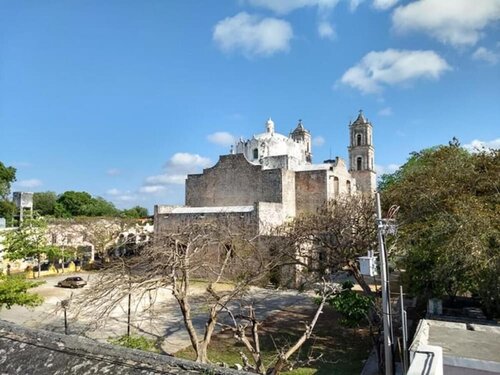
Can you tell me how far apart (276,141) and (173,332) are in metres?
23.8

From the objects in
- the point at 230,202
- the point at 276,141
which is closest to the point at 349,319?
the point at 230,202

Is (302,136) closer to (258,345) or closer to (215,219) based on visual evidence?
(215,219)

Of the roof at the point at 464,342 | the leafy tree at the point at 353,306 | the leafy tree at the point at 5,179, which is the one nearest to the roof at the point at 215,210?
the leafy tree at the point at 353,306

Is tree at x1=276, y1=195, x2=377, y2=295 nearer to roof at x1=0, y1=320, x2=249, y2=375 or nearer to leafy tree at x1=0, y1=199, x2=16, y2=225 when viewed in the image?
roof at x1=0, y1=320, x2=249, y2=375

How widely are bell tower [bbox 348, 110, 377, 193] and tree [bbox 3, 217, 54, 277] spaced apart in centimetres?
3089

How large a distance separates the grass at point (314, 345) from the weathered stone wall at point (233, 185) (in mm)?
12871

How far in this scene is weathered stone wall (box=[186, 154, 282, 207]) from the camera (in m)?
28.0

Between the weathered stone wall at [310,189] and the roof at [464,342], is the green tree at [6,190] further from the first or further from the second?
the roof at [464,342]

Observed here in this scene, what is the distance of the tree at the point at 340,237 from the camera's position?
14047 mm

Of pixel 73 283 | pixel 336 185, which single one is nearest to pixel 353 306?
pixel 73 283

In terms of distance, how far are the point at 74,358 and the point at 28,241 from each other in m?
25.2

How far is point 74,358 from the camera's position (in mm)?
3584

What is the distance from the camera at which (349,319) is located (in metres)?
11.5

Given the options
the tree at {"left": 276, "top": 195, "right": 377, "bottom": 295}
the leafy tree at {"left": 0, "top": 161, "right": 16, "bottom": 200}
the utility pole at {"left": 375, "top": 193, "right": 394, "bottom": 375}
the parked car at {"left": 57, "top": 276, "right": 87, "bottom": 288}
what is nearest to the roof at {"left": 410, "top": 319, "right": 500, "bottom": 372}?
the utility pole at {"left": 375, "top": 193, "right": 394, "bottom": 375}
